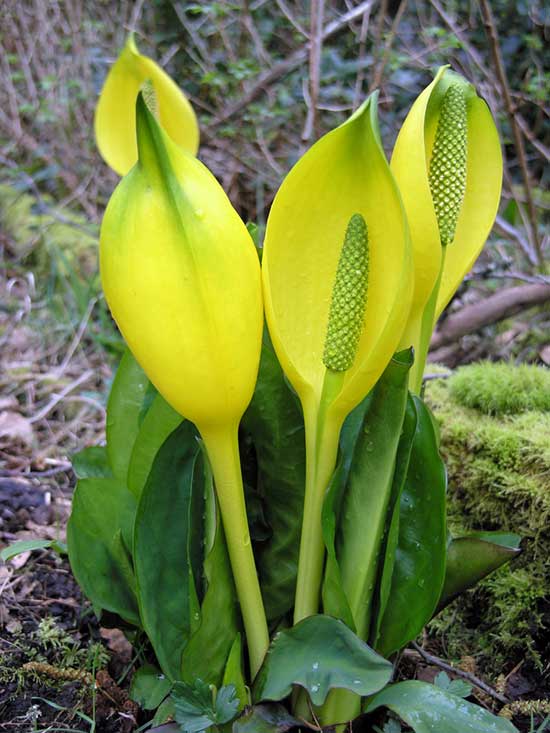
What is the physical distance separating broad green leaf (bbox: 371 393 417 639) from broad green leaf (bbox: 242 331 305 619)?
0.13m

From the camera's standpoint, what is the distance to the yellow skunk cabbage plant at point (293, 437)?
73 cm

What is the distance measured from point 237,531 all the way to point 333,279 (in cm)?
32

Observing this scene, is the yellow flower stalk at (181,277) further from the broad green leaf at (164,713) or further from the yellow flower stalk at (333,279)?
the broad green leaf at (164,713)

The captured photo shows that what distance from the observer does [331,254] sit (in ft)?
2.78

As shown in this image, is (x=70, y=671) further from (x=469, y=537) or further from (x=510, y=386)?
(x=510, y=386)

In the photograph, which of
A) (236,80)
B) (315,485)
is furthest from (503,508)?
(236,80)

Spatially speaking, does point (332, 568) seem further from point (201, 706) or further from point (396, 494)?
point (201, 706)

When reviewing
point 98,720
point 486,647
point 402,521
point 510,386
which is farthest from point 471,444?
point 98,720

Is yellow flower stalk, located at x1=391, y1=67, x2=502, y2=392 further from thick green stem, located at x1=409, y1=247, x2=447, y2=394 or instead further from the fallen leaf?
the fallen leaf

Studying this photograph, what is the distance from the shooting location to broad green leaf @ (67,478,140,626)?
3.28 ft

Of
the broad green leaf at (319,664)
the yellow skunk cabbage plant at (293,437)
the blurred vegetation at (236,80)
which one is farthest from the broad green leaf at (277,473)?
the blurred vegetation at (236,80)

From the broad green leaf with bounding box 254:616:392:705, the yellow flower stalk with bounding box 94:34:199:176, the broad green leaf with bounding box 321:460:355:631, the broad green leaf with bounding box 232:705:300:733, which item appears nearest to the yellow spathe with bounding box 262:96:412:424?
the broad green leaf with bounding box 321:460:355:631

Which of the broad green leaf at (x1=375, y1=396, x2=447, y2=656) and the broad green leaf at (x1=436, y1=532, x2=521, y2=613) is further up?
the broad green leaf at (x1=375, y1=396, x2=447, y2=656)

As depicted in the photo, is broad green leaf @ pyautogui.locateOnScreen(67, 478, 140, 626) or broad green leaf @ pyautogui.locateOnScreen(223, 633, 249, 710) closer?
broad green leaf @ pyautogui.locateOnScreen(223, 633, 249, 710)
